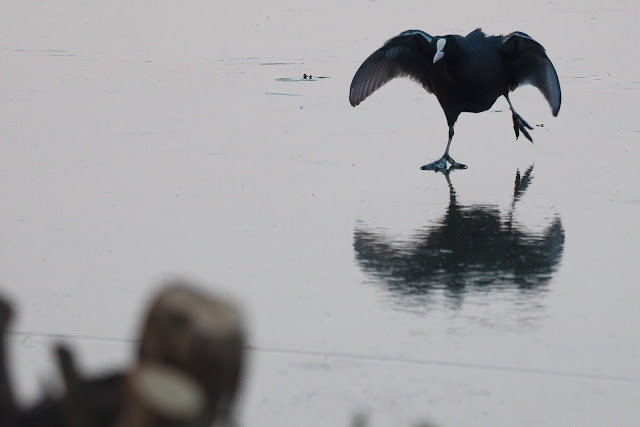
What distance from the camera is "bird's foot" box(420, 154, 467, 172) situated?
28.1 feet

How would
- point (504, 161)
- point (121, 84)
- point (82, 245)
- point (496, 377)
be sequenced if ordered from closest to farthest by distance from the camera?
point (496, 377)
point (82, 245)
point (504, 161)
point (121, 84)

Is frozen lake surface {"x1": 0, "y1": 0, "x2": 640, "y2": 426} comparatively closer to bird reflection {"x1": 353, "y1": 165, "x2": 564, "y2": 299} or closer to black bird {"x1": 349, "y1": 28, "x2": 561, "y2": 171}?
bird reflection {"x1": 353, "y1": 165, "x2": 564, "y2": 299}

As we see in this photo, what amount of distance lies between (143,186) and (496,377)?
367 centimetres

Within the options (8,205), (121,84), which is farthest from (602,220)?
(121,84)

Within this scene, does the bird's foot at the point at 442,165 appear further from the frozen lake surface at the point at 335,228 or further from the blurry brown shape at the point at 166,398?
the blurry brown shape at the point at 166,398

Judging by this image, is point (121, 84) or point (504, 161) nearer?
point (504, 161)

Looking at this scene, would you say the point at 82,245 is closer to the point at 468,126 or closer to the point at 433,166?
the point at 433,166

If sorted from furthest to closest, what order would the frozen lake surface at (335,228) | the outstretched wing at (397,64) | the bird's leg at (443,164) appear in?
1. the outstretched wing at (397,64)
2. the bird's leg at (443,164)
3. the frozen lake surface at (335,228)

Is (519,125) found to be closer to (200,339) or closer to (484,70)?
(484,70)

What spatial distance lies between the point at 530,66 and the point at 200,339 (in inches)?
314

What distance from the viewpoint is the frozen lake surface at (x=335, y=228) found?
15.0 ft

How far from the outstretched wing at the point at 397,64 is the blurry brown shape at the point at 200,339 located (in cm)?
806

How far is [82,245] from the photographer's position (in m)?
6.42

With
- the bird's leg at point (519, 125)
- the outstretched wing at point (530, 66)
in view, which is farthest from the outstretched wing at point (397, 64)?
the bird's leg at point (519, 125)
